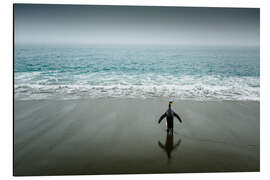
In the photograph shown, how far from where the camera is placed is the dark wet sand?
2992mm

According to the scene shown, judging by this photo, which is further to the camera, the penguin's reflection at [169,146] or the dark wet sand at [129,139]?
the penguin's reflection at [169,146]

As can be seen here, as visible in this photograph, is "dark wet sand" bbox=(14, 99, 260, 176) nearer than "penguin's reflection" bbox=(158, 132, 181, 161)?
Yes

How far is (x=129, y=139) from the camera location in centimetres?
368

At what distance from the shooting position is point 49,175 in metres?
2.83

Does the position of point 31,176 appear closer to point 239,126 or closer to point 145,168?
point 145,168

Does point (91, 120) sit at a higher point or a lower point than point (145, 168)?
higher

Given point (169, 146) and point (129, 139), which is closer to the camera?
point (169, 146)

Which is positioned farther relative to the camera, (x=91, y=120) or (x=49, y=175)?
(x=91, y=120)

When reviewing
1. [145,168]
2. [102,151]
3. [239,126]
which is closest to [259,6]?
[239,126]

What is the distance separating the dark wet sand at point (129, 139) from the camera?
9.82ft

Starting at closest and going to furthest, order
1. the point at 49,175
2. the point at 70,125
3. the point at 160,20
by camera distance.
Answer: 1. the point at 49,175
2. the point at 70,125
3. the point at 160,20

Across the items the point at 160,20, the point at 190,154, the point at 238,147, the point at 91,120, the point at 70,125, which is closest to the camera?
the point at 190,154

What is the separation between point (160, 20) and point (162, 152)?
5.07m

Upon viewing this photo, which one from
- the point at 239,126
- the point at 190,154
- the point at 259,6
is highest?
the point at 259,6
